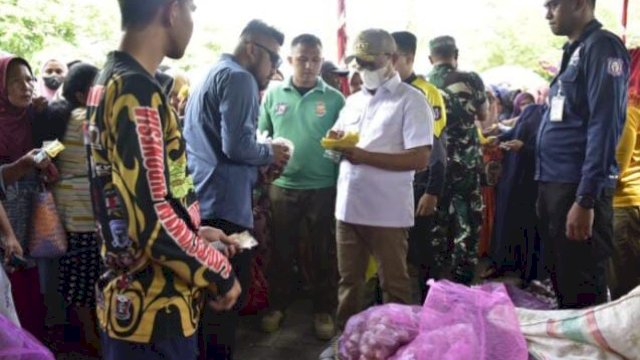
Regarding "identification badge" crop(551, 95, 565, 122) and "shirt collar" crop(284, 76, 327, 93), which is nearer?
"identification badge" crop(551, 95, 565, 122)

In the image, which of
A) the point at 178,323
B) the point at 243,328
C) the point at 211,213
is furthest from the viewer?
the point at 243,328

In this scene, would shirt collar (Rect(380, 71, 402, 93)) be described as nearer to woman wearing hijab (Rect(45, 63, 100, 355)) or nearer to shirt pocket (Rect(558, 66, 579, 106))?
shirt pocket (Rect(558, 66, 579, 106))

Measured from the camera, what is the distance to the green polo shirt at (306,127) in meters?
3.64

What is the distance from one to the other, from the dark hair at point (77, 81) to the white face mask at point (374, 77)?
1438 millimetres

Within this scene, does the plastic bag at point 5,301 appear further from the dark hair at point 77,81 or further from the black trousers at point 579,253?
the black trousers at point 579,253

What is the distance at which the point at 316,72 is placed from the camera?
12.3ft

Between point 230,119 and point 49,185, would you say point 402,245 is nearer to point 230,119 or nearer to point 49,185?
point 230,119

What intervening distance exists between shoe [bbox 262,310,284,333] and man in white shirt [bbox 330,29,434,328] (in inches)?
29.5

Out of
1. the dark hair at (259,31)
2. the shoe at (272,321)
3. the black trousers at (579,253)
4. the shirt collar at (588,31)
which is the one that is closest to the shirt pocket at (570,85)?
the shirt collar at (588,31)

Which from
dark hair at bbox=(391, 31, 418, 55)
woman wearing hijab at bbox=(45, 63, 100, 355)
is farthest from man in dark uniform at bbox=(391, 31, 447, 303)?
woman wearing hijab at bbox=(45, 63, 100, 355)

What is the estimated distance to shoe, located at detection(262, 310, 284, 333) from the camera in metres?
3.58

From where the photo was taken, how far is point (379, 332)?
1.88 metres

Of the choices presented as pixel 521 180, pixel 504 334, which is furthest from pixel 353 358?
pixel 521 180

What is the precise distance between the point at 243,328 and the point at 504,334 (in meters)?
2.27
